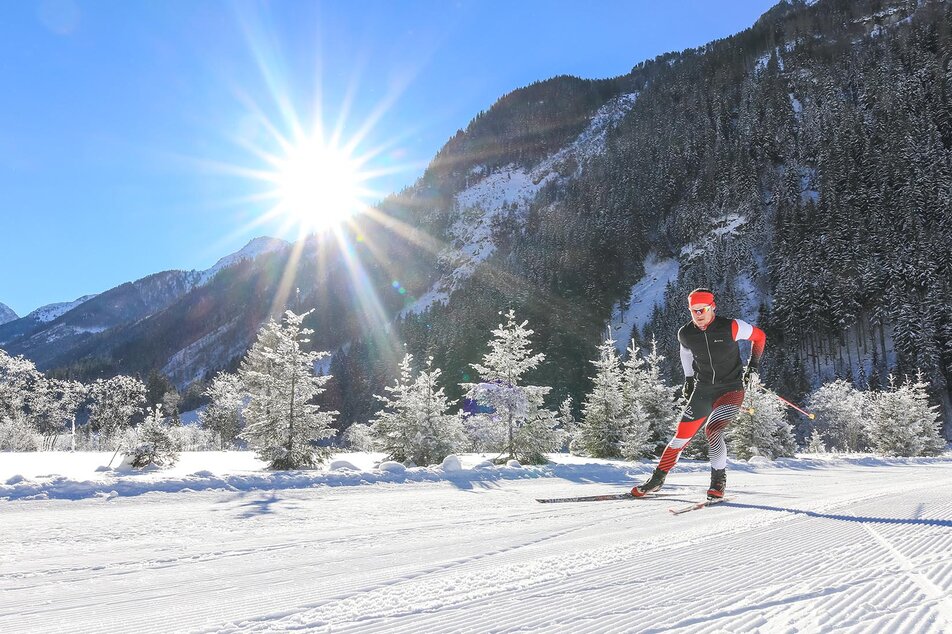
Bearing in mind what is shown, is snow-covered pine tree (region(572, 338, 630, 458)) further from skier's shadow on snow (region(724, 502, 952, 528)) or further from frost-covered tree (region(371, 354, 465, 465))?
skier's shadow on snow (region(724, 502, 952, 528))

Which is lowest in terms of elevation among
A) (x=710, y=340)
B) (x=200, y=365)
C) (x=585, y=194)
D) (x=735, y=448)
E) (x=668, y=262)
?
(x=735, y=448)

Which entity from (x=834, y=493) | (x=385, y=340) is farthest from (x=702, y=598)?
(x=385, y=340)

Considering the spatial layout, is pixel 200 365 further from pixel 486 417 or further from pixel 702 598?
pixel 702 598

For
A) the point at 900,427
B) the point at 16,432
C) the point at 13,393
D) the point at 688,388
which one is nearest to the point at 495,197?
the point at 16,432

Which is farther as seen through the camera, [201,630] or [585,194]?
[585,194]

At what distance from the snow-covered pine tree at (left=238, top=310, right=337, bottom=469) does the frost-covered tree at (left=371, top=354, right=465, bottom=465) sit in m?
2.59

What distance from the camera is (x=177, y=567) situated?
2.77 metres

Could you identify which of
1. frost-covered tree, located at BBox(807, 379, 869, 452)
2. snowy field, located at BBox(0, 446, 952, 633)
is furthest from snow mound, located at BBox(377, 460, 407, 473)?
frost-covered tree, located at BBox(807, 379, 869, 452)

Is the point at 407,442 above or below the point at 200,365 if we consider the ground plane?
below

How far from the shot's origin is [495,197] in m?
183

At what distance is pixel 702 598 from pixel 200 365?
223007mm

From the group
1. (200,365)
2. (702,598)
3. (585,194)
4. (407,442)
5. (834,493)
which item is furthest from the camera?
(200,365)

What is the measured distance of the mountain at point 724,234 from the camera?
7975cm

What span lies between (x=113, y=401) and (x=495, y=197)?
151 m
